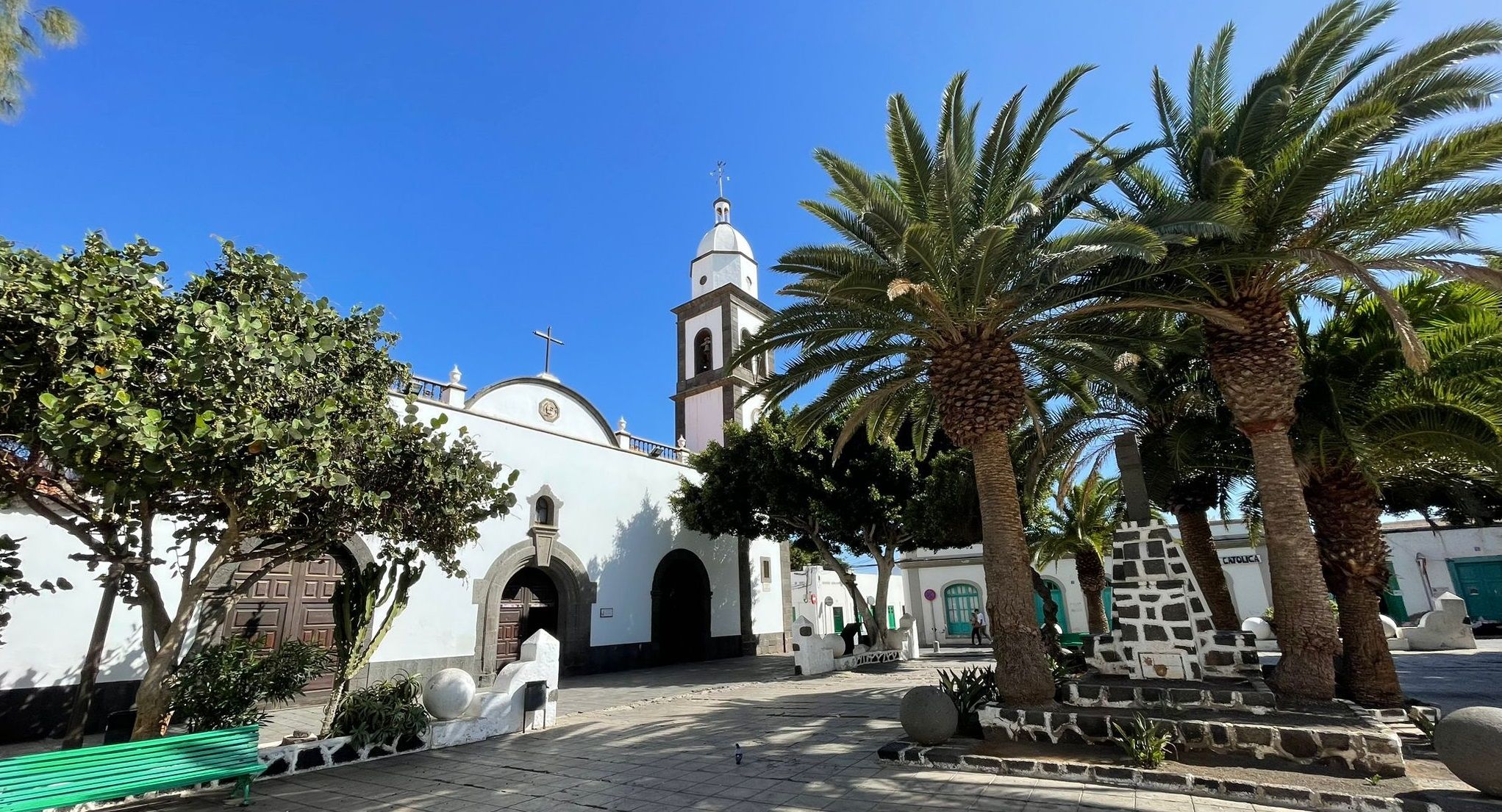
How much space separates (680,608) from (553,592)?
472 cm

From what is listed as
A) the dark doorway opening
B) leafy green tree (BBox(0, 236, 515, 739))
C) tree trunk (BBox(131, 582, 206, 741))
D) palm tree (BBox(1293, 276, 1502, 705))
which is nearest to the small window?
the dark doorway opening

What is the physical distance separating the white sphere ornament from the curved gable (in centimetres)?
802

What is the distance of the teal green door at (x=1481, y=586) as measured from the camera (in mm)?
23781

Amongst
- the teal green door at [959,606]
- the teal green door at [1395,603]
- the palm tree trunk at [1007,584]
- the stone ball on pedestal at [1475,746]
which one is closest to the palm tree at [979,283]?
the palm tree trunk at [1007,584]

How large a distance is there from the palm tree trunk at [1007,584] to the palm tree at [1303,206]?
8.65 ft

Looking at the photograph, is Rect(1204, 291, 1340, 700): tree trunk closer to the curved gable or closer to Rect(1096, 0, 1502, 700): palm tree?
Rect(1096, 0, 1502, 700): palm tree

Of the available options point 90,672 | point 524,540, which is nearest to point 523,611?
point 524,540

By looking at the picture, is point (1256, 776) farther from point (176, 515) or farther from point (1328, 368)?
point (176, 515)

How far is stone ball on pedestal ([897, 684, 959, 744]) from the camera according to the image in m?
7.56

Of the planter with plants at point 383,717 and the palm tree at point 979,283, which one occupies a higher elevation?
the palm tree at point 979,283

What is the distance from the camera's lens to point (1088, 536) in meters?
19.2

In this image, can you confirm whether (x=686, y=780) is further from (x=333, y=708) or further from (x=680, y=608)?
(x=680, y=608)

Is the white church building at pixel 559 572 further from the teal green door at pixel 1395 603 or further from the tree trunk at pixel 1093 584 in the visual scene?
the teal green door at pixel 1395 603

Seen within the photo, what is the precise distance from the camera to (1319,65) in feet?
26.7
